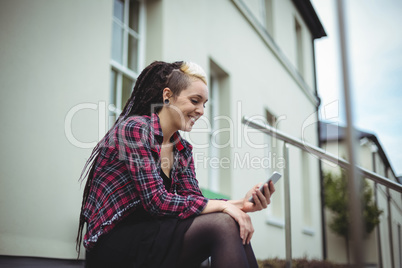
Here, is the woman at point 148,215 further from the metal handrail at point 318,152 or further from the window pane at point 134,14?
the window pane at point 134,14

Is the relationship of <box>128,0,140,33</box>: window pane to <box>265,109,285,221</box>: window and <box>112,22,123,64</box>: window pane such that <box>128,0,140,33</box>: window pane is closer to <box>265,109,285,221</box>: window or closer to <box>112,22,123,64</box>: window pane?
<box>112,22,123,64</box>: window pane

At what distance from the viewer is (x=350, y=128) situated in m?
0.52

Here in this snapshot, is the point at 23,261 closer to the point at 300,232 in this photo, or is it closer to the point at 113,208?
the point at 113,208

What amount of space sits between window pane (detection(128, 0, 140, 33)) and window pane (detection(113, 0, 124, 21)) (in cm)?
20

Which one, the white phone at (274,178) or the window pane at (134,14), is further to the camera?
the window pane at (134,14)

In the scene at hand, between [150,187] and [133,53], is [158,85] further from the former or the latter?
[133,53]

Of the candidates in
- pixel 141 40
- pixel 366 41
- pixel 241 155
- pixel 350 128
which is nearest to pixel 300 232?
pixel 241 155

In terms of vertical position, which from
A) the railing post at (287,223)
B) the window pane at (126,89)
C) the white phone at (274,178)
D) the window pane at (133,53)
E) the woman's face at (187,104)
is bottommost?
the railing post at (287,223)

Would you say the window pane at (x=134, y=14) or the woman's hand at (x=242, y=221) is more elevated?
the window pane at (x=134, y=14)

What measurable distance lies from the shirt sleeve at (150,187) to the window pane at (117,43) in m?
2.11

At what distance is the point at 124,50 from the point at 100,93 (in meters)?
0.72

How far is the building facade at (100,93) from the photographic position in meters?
2.34

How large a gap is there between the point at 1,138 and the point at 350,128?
212 centimetres

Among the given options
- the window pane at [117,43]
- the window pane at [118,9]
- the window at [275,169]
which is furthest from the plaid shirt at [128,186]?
the window at [275,169]
